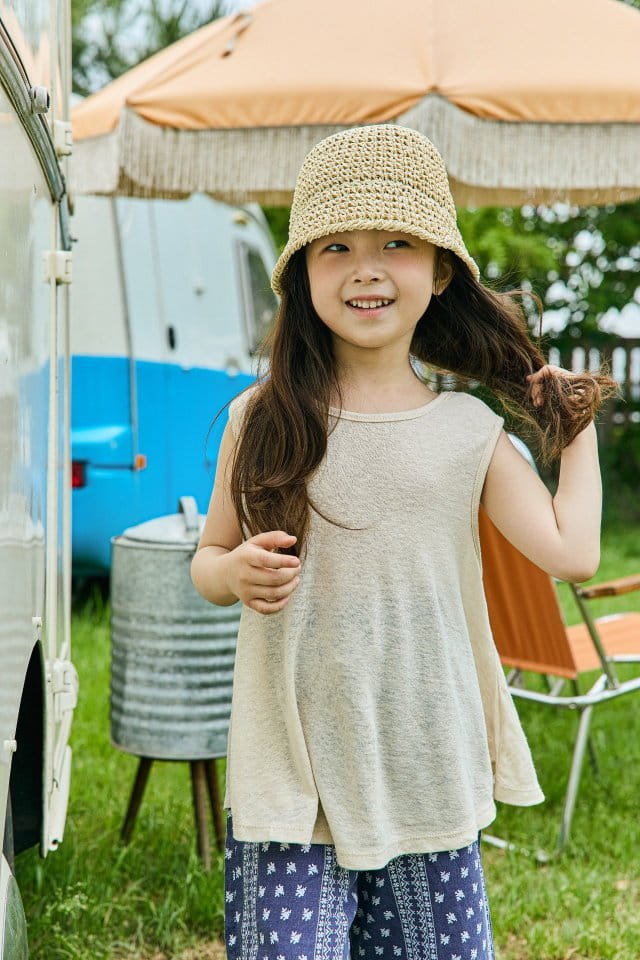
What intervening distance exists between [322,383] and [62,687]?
98 cm

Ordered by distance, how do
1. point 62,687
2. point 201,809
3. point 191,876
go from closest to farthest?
point 62,687, point 191,876, point 201,809

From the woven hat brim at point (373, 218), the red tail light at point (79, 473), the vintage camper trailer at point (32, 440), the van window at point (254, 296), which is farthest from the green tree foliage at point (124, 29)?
the woven hat brim at point (373, 218)

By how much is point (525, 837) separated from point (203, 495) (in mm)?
3595

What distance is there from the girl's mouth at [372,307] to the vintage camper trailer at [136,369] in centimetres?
429

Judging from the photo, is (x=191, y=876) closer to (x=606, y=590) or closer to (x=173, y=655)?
(x=173, y=655)

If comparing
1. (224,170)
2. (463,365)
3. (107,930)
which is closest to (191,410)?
(224,170)

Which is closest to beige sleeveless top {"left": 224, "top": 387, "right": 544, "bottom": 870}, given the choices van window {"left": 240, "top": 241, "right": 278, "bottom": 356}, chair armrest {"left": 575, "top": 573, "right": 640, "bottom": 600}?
chair armrest {"left": 575, "top": 573, "right": 640, "bottom": 600}

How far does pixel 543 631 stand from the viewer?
Result: 3.58 metres

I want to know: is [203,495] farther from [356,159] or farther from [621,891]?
[356,159]

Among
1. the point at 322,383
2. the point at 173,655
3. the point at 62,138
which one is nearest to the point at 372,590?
the point at 322,383

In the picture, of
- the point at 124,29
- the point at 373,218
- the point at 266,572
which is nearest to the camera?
the point at 266,572

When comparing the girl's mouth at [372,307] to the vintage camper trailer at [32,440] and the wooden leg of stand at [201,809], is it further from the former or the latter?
the wooden leg of stand at [201,809]

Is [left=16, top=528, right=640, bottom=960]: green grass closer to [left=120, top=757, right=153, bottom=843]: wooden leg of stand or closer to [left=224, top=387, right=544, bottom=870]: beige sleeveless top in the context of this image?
[left=120, top=757, right=153, bottom=843]: wooden leg of stand

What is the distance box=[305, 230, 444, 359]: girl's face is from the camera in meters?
1.71
